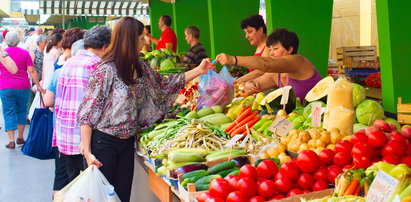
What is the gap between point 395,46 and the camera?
466cm

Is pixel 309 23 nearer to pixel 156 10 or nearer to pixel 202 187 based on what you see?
pixel 202 187

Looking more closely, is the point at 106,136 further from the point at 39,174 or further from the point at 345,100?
the point at 39,174

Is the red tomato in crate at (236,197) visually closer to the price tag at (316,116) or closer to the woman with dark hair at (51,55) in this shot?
the price tag at (316,116)

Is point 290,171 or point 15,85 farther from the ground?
point 15,85

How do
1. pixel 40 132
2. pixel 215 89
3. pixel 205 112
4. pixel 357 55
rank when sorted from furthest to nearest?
pixel 357 55
pixel 40 132
pixel 215 89
pixel 205 112

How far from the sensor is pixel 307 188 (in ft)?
9.14

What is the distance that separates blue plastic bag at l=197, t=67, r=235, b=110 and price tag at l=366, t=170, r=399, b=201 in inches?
123

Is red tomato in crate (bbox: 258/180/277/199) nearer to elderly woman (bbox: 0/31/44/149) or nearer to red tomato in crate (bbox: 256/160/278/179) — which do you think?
red tomato in crate (bbox: 256/160/278/179)

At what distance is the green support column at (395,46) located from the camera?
4648 millimetres

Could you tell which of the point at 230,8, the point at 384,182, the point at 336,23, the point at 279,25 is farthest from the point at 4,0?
the point at 384,182

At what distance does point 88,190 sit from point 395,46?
2.94m

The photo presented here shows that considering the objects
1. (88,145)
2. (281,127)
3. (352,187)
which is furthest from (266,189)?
(88,145)

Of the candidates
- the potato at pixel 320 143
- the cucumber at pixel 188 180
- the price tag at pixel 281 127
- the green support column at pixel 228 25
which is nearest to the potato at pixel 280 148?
the potato at pixel 320 143

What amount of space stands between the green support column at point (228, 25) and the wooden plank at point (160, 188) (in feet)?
16.2
